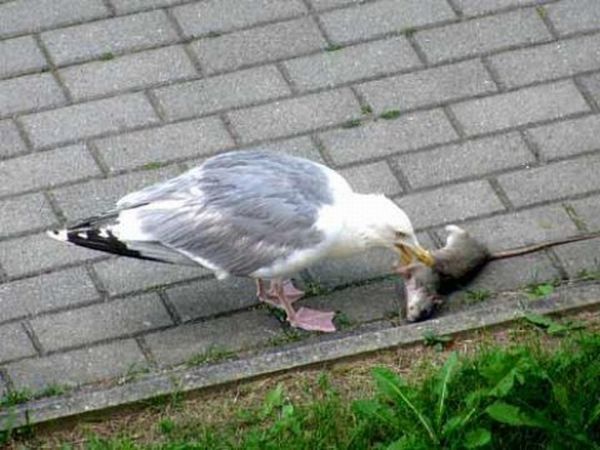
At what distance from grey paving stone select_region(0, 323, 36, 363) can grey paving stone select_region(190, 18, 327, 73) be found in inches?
63.9

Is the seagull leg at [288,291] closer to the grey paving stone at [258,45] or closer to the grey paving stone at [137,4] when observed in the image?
the grey paving stone at [258,45]

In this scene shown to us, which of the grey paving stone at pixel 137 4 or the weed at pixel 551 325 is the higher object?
the grey paving stone at pixel 137 4

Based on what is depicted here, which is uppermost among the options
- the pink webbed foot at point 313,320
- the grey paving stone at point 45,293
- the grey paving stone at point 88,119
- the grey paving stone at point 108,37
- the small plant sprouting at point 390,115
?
the grey paving stone at point 108,37

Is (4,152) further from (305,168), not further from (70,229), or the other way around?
(305,168)

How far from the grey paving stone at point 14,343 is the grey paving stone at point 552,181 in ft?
6.32

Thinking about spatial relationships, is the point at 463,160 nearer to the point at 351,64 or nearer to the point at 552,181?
the point at 552,181

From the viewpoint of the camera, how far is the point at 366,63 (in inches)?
279

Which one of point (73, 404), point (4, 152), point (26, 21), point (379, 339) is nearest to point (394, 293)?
point (379, 339)

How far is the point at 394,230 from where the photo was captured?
589cm

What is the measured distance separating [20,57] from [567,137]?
2318mm

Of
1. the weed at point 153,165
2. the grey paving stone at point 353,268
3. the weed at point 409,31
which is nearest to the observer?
the grey paving stone at point 353,268

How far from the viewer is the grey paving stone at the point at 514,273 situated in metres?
6.15

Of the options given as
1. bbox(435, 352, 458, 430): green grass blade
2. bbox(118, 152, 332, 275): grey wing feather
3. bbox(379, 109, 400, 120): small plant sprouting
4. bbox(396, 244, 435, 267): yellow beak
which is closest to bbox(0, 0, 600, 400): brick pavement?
bbox(379, 109, 400, 120): small plant sprouting

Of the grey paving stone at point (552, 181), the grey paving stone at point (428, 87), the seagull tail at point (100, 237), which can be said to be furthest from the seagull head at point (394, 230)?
the grey paving stone at point (428, 87)
